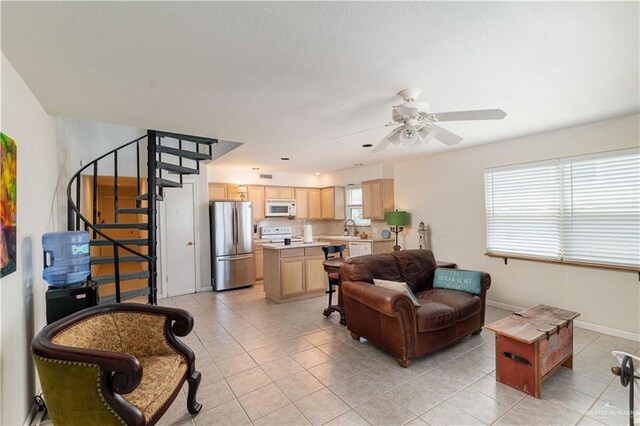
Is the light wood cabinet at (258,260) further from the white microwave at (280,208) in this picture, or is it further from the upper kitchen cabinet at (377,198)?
the upper kitchen cabinet at (377,198)

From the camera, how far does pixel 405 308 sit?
274 cm

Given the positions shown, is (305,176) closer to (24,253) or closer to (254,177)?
(254,177)

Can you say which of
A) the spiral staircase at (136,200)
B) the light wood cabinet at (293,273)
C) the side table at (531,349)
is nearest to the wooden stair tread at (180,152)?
the spiral staircase at (136,200)

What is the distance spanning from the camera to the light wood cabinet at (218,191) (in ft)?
20.4

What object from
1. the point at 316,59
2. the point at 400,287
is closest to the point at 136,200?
the point at 316,59

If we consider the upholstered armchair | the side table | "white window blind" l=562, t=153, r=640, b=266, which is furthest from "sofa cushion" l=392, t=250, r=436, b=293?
the upholstered armchair

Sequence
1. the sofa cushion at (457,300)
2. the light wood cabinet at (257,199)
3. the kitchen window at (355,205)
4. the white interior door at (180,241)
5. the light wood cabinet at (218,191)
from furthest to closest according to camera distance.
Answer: the kitchen window at (355,205) → the light wood cabinet at (257,199) → the light wood cabinet at (218,191) → the white interior door at (180,241) → the sofa cushion at (457,300)

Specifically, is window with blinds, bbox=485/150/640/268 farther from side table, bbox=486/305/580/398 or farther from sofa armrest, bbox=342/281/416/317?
sofa armrest, bbox=342/281/416/317

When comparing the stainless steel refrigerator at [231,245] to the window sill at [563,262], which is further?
the stainless steel refrigerator at [231,245]

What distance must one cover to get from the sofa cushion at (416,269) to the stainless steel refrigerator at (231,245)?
3.31 m

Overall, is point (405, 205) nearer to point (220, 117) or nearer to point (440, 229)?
point (440, 229)

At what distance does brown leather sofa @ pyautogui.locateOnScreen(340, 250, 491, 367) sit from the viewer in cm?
276

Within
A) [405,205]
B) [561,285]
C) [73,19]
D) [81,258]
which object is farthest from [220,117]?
[561,285]

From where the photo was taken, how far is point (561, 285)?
151 inches
